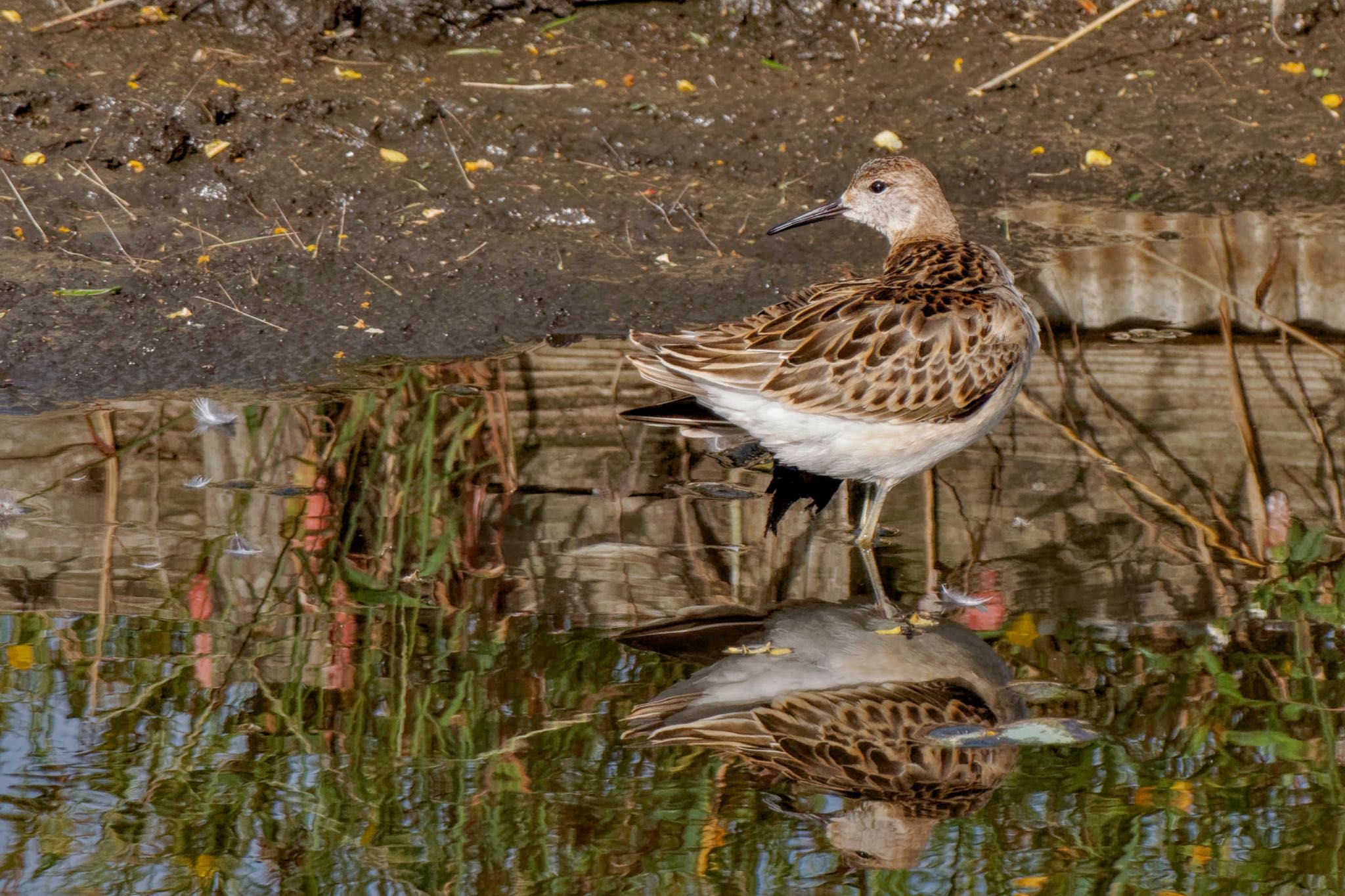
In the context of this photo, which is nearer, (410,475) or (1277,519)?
(1277,519)

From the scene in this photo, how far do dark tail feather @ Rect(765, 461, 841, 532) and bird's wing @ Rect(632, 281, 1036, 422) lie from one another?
0.59 metres

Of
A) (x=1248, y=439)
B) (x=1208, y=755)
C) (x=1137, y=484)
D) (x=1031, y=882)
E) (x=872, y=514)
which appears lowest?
(x=1031, y=882)

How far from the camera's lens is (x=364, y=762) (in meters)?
4.12

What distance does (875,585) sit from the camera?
5.27 metres

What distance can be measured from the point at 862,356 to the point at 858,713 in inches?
55.8

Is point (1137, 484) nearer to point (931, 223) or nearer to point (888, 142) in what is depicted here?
point (931, 223)

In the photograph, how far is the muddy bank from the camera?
282 inches

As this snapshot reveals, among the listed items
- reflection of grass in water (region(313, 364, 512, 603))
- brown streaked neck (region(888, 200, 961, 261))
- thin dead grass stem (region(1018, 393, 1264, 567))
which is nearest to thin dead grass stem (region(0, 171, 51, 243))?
reflection of grass in water (region(313, 364, 512, 603))

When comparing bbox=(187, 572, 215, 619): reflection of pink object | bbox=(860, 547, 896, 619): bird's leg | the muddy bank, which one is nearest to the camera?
bbox=(187, 572, 215, 619): reflection of pink object

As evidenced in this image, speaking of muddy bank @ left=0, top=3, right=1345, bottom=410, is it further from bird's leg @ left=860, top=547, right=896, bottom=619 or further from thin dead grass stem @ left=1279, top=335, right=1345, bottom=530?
bird's leg @ left=860, top=547, right=896, bottom=619

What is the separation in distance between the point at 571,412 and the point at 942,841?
301 centimetres

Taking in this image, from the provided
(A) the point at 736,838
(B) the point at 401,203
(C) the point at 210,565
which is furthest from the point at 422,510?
(B) the point at 401,203

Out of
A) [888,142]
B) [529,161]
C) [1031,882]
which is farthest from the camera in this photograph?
[888,142]

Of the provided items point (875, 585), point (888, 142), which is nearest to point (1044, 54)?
point (888, 142)
